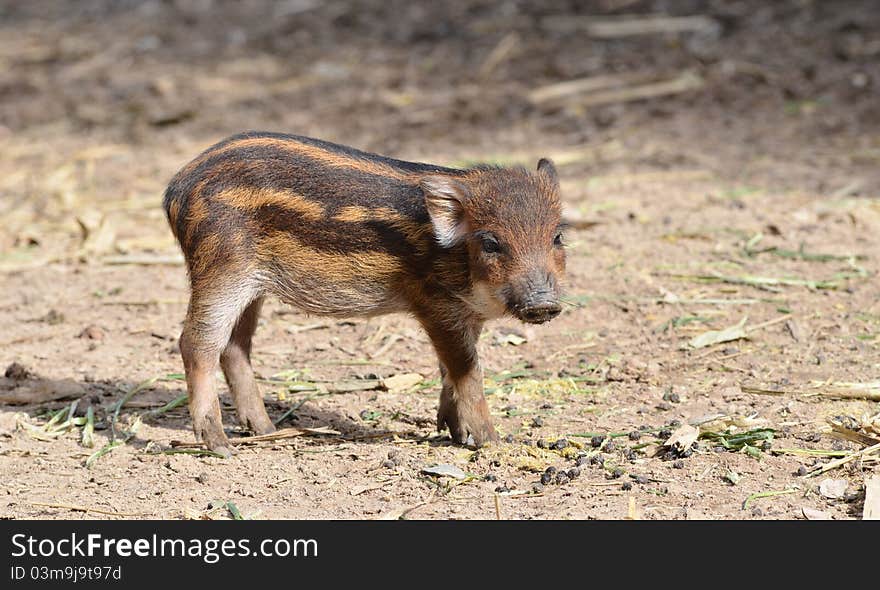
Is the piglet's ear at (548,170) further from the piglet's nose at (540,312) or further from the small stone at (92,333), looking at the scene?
the small stone at (92,333)

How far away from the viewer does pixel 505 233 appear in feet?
16.9

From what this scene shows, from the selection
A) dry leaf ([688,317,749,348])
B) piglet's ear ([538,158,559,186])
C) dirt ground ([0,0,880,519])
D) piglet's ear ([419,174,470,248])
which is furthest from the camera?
dry leaf ([688,317,749,348])

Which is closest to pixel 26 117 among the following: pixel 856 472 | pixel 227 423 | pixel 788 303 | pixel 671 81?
pixel 671 81

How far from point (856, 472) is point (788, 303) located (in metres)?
2.14

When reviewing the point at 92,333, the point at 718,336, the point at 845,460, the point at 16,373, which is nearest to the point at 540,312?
the point at 845,460

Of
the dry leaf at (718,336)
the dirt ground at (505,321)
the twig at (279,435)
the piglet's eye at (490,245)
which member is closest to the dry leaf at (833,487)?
the dirt ground at (505,321)

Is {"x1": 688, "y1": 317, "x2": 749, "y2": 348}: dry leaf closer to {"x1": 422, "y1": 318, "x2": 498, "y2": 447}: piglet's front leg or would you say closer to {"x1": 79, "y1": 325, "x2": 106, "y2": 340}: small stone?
{"x1": 422, "y1": 318, "x2": 498, "y2": 447}: piglet's front leg

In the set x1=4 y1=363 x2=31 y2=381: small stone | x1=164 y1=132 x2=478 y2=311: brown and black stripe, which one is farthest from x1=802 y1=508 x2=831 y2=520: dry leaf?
x1=4 y1=363 x2=31 y2=381: small stone

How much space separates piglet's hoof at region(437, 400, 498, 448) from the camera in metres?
5.47

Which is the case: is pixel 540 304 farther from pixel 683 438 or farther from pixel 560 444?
pixel 683 438

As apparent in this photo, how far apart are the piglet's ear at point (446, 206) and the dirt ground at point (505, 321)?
3.14ft

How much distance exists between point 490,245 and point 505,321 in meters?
1.92

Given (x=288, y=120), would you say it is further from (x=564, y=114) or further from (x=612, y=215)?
(x=612, y=215)

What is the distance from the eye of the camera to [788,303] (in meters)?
6.91
